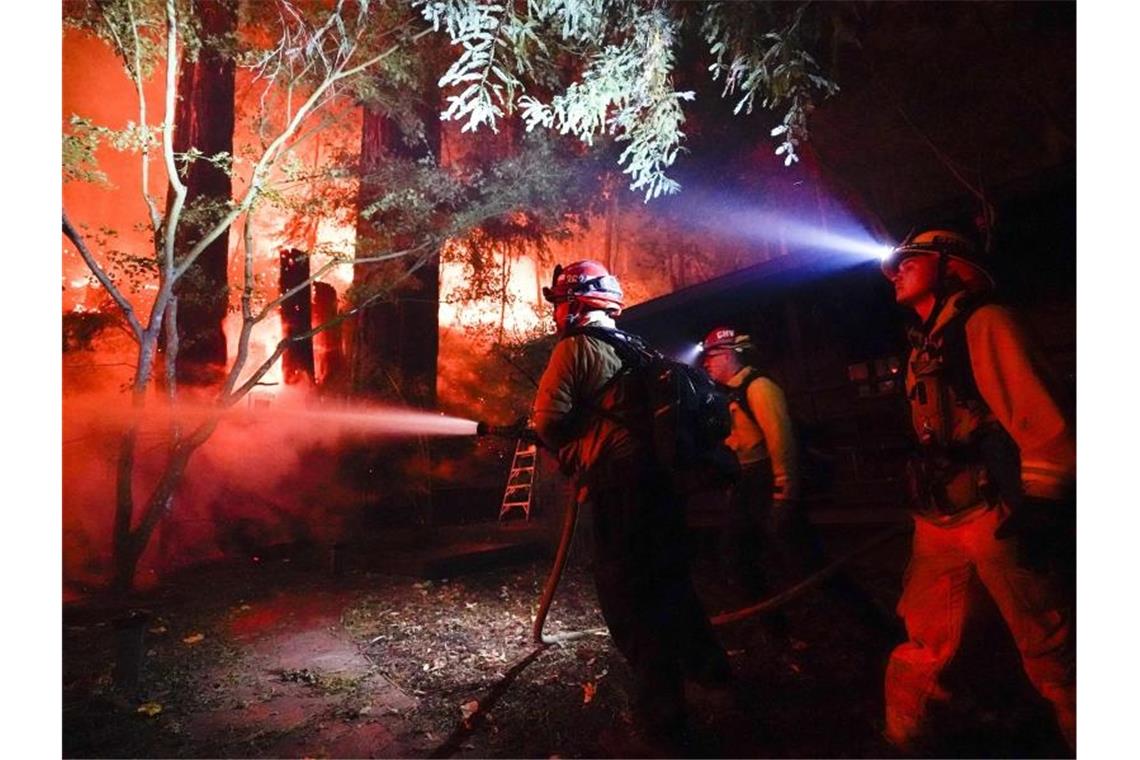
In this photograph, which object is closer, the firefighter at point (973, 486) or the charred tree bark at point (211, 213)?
the firefighter at point (973, 486)

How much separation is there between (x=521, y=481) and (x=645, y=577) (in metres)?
13.9

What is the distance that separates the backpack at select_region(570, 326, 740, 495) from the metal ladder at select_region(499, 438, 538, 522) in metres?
11.0

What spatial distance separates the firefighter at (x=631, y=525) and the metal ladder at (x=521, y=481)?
1109 centimetres

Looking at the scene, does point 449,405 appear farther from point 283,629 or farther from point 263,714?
point 263,714

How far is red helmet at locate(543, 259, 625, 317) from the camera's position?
13.0ft

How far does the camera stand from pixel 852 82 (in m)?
8.43

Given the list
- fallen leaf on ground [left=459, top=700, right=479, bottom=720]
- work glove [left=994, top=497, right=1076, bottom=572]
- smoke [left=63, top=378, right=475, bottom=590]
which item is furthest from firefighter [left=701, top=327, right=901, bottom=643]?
smoke [left=63, top=378, right=475, bottom=590]

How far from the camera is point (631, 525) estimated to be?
344 cm

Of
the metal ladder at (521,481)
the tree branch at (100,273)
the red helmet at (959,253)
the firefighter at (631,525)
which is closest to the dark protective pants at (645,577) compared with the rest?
the firefighter at (631,525)

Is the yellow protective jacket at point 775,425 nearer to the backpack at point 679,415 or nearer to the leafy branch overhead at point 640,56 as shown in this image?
the backpack at point 679,415

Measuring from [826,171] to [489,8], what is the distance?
5620 millimetres

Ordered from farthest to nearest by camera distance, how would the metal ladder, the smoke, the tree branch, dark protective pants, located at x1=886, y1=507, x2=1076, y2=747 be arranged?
the metal ladder, the smoke, the tree branch, dark protective pants, located at x1=886, y1=507, x2=1076, y2=747

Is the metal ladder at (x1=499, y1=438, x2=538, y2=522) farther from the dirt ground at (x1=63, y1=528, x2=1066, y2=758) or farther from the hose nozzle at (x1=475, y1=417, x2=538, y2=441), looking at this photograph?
the hose nozzle at (x1=475, y1=417, x2=538, y2=441)

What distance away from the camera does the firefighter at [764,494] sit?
15.2ft
